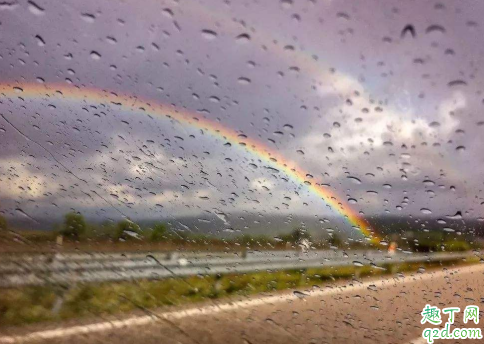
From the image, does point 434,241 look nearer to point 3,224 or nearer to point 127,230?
point 127,230

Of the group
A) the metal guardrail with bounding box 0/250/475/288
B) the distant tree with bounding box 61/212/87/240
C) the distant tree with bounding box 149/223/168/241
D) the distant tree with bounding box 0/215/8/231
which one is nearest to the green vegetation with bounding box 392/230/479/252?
the metal guardrail with bounding box 0/250/475/288

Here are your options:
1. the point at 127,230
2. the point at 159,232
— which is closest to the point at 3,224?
the point at 127,230

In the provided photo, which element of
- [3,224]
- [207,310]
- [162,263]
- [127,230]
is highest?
[127,230]

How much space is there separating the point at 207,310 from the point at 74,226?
2.63 meters

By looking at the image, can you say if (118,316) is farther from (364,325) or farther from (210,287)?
(364,325)

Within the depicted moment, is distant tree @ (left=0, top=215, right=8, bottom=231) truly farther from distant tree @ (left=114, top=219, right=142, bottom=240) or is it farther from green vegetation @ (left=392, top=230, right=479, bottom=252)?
green vegetation @ (left=392, top=230, right=479, bottom=252)

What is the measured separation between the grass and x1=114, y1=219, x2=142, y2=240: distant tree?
110 cm

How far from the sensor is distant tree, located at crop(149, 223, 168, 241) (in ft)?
24.7

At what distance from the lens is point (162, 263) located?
670 cm

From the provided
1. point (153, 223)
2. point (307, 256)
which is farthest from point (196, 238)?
point (307, 256)

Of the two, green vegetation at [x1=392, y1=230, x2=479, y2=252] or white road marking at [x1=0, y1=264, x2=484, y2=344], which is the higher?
green vegetation at [x1=392, y1=230, x2=479, y2=252]

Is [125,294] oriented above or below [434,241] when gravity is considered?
below

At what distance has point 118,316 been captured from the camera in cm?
539

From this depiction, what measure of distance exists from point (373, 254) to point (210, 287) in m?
2.23
